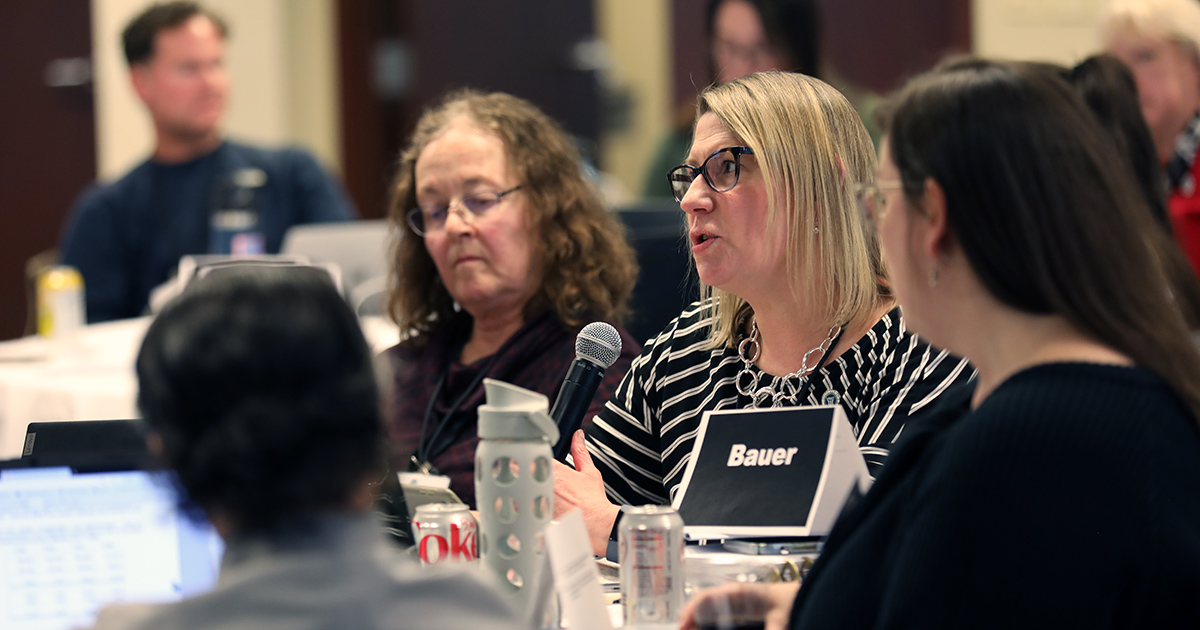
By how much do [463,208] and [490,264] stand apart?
118 mm

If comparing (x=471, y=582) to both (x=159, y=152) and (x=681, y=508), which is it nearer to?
(x=681, y=508)

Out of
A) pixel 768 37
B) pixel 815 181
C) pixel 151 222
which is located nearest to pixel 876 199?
pixel 815 181

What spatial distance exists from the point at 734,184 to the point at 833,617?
791 millimetres

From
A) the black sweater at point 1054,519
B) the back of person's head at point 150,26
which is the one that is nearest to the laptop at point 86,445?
the black sweater at point 1054,519

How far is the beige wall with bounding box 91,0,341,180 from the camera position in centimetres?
557

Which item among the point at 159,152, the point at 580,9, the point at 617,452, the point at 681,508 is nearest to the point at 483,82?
the point at 580,9

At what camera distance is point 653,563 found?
119 centimetres

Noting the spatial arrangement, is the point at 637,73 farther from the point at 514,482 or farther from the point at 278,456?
the point at 278,456

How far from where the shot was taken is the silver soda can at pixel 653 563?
1.18 metres

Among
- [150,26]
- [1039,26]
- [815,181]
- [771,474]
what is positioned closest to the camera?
[771,474]

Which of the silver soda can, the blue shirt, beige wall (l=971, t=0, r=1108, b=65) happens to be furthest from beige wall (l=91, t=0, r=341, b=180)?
the silver soda can

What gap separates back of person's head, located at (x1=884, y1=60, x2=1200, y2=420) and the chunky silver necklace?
0.64 m

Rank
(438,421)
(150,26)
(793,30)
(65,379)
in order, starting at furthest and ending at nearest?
1. (150,26)
2. (793,30)
3. (65,379)
4. (438,421)

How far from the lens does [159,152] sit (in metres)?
4.39
